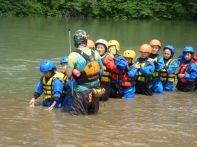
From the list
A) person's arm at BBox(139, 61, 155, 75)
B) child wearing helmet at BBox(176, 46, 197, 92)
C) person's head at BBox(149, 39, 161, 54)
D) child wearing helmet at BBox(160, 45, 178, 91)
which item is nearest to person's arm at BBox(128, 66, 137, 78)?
person's arm at BBox(139, 61, 155, 75)

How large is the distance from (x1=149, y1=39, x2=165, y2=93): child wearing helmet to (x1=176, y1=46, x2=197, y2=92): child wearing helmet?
24.5 inches

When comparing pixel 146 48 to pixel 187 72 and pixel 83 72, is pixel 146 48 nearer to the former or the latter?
pixel 187 72

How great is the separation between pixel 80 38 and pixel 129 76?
7.47 feet

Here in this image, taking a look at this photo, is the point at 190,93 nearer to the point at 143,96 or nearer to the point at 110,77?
the point at 143,96

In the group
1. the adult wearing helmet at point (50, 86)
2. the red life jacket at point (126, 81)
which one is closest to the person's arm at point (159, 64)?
the red life jacket at point (126, 81)

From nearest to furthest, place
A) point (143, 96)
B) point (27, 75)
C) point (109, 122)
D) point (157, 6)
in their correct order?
1. point (109, 122)
2. point (143, 96)
3. point (27, 75)
4. point (157, 6)

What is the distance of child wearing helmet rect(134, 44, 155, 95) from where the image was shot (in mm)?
9859

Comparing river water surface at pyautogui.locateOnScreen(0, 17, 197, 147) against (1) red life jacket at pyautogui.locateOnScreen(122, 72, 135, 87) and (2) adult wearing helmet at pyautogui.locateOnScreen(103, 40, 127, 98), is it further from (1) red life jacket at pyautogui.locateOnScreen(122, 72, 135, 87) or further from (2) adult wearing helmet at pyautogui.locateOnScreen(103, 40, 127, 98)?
(1) red life jacket at pyautogui.locateOnScreen(122, 72, 135, 87)

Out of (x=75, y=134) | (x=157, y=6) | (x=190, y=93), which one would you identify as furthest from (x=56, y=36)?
(x=157, y=6)

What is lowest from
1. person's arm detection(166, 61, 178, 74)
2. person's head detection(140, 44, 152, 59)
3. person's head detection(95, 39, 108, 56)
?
person's arm detection(166, 61, 178, 74)

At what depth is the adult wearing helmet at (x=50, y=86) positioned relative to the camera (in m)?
8.15

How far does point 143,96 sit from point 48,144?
170 inches

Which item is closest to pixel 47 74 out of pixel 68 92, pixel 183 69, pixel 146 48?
pixel 68 92

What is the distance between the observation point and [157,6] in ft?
134
